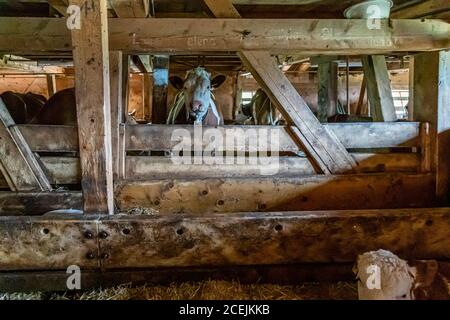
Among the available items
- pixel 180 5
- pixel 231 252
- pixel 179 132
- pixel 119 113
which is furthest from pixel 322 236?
pixel 180 5

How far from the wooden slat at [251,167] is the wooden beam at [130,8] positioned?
1092 mm

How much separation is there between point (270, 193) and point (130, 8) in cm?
173

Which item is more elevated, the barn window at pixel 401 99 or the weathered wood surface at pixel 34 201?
the barn window at pixel 401 99

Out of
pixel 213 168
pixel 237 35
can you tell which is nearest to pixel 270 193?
pixel 213 168

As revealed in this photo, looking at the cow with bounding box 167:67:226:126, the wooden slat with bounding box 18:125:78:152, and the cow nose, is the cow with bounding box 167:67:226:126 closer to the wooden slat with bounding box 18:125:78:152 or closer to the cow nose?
the cow nose

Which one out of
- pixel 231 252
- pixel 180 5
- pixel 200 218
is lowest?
pixel 231 252

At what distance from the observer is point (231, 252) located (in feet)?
6.64

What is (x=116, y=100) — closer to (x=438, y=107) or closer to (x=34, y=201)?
(x=34, y=201)

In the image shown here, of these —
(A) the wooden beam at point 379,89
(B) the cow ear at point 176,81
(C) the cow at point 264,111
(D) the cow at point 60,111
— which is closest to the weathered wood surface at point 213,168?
(A) the wooden beam at point 379,89

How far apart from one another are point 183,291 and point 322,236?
864 mm

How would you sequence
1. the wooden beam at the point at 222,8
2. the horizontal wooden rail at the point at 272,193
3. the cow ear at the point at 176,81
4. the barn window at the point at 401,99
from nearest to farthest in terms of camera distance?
the wooden beam at the point at 222,8
the horizontal wooden rail at the point at 272,193
the cow ear at the point at 176,81
the barn window at the point at 401,99

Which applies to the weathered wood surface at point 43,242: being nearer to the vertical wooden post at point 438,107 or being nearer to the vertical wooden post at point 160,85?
the vertical wooden post at point 160,85

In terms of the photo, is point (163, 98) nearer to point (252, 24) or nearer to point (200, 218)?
point (252, 24)

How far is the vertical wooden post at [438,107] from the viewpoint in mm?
2754
